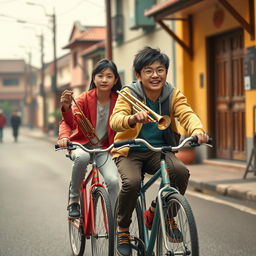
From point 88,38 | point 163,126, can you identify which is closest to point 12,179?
point 163,126

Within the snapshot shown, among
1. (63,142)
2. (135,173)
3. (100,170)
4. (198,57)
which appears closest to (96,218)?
(100,170)

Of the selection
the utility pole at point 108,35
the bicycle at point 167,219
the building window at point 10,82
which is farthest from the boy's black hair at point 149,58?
the building window at point 10,82

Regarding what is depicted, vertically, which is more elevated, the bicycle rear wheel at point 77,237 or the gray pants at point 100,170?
the gray pants at point 100,170

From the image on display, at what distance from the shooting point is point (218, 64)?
50.8 ft

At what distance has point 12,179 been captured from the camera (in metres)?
13.5

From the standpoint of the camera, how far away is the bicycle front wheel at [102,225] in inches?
187

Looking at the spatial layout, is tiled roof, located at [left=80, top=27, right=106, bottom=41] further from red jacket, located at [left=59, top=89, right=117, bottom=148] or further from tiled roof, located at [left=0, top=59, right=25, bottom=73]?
tiled roof, located at [left=0, top=59, right=25, bottom=73]

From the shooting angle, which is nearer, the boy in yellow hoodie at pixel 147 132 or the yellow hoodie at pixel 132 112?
the yellow hoodie at pixel 132 112

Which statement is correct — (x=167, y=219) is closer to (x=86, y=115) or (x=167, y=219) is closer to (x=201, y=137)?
(x=201, y=137)

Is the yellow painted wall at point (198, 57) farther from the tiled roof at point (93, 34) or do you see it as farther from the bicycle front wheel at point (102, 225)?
the tiled roof at point (93, 34)

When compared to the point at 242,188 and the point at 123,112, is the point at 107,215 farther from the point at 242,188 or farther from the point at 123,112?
the point at 242,188

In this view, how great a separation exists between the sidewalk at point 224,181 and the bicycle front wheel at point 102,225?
447cm

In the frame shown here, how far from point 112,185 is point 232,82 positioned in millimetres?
10109

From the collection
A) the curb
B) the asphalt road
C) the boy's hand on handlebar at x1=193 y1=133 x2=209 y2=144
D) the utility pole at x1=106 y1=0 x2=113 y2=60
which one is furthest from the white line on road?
the utility pole at x1=106 y1=0 x2=113 y2=60
